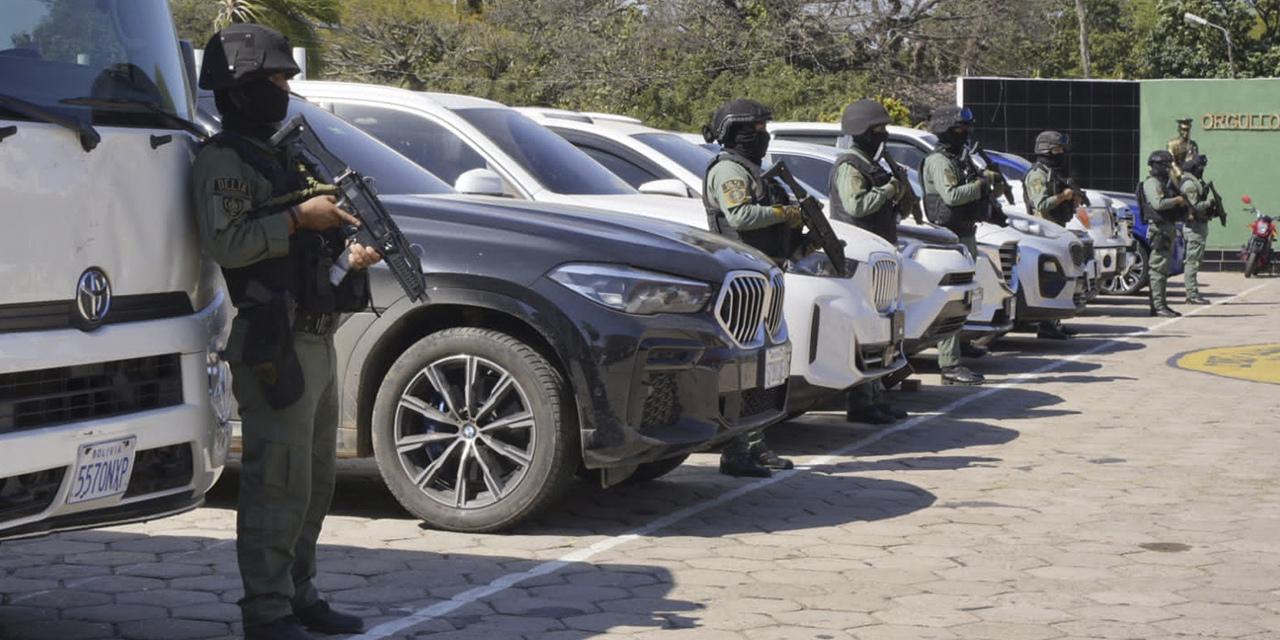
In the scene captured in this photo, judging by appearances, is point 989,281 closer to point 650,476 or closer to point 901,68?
point 650,476

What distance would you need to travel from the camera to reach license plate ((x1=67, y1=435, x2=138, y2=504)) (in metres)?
4.70

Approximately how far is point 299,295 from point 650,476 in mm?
3531

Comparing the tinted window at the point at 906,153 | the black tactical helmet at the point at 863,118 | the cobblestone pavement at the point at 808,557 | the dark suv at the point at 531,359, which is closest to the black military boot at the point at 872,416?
the cobblestone pavement at the point at 808,557

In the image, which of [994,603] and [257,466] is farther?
[994,603]

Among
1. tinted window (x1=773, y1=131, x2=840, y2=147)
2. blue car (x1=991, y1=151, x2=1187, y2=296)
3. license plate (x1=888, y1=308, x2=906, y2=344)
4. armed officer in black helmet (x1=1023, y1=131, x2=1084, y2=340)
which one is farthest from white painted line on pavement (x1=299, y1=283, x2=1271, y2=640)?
blue car (x1=991, y1=151, x2=1187, y2=296)

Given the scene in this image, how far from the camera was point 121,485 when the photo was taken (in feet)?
15.9

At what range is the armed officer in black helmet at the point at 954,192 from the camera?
42.3 ft

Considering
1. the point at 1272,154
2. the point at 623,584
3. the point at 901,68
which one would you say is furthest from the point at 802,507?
the point at 901,68

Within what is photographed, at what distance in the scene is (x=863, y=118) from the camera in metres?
10.7

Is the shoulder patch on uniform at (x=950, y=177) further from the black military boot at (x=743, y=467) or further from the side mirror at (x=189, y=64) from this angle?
the side mirror at (x=189, y=64)

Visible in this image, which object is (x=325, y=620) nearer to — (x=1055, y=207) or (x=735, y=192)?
(x=735, y=192)

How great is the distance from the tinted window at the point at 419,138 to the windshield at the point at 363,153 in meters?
0.89

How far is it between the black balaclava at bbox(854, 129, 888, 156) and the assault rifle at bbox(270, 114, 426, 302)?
19.5 feet

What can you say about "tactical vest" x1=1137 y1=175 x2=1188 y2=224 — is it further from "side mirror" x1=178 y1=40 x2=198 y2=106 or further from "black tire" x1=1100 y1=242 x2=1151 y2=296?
"side mirror" x1=178 y1=40 x2=198 y2=106
